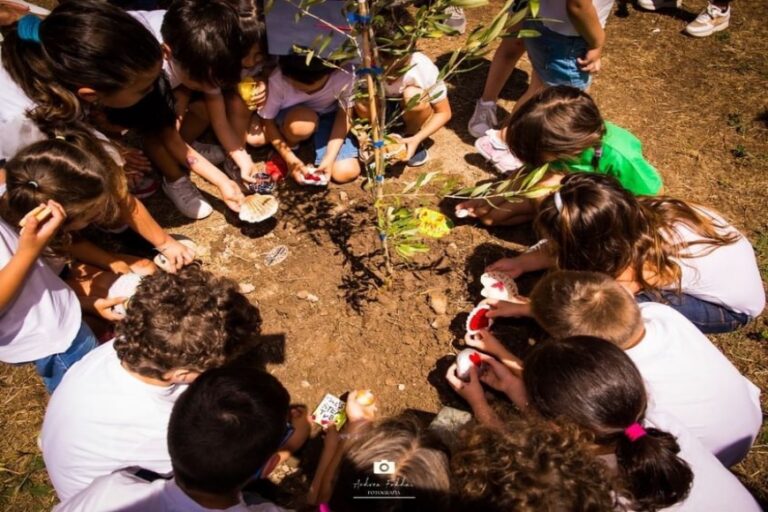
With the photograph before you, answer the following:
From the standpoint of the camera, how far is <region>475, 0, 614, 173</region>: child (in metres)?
2.63

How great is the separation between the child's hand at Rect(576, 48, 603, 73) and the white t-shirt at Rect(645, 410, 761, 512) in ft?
7.05

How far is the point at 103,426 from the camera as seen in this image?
5.65ft

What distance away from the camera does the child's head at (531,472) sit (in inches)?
52.2

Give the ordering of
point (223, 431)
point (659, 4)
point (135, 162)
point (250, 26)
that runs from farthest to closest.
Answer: point (659, 4) < point (135, 162) < point (250, 26) < point (223, 431)

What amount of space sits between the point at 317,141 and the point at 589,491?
272 centimetres

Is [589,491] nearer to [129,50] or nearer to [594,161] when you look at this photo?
[594,161]

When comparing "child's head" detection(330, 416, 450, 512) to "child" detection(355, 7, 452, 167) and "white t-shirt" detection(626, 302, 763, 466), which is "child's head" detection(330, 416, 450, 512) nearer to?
"white t-shirt" detection(626, 302, 763, 466)

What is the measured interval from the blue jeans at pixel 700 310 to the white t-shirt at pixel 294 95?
6.76ft

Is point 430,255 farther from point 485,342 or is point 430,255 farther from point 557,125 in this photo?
point 557,125

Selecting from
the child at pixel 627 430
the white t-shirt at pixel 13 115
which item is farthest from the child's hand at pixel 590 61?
the white t-shirt at pixel 13 115

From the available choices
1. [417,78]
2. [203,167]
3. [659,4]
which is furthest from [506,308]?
[659,4]

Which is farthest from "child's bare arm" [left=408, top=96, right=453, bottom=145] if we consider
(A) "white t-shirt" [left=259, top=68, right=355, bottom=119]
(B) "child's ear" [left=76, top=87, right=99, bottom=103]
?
(B) "child's ear" [left=76, top=87, right=99, bottom=103]

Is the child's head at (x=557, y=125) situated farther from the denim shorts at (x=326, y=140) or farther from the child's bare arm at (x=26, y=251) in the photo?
the child's bare arm at (x=26, y=251)

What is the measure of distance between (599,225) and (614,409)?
0.82 meters
